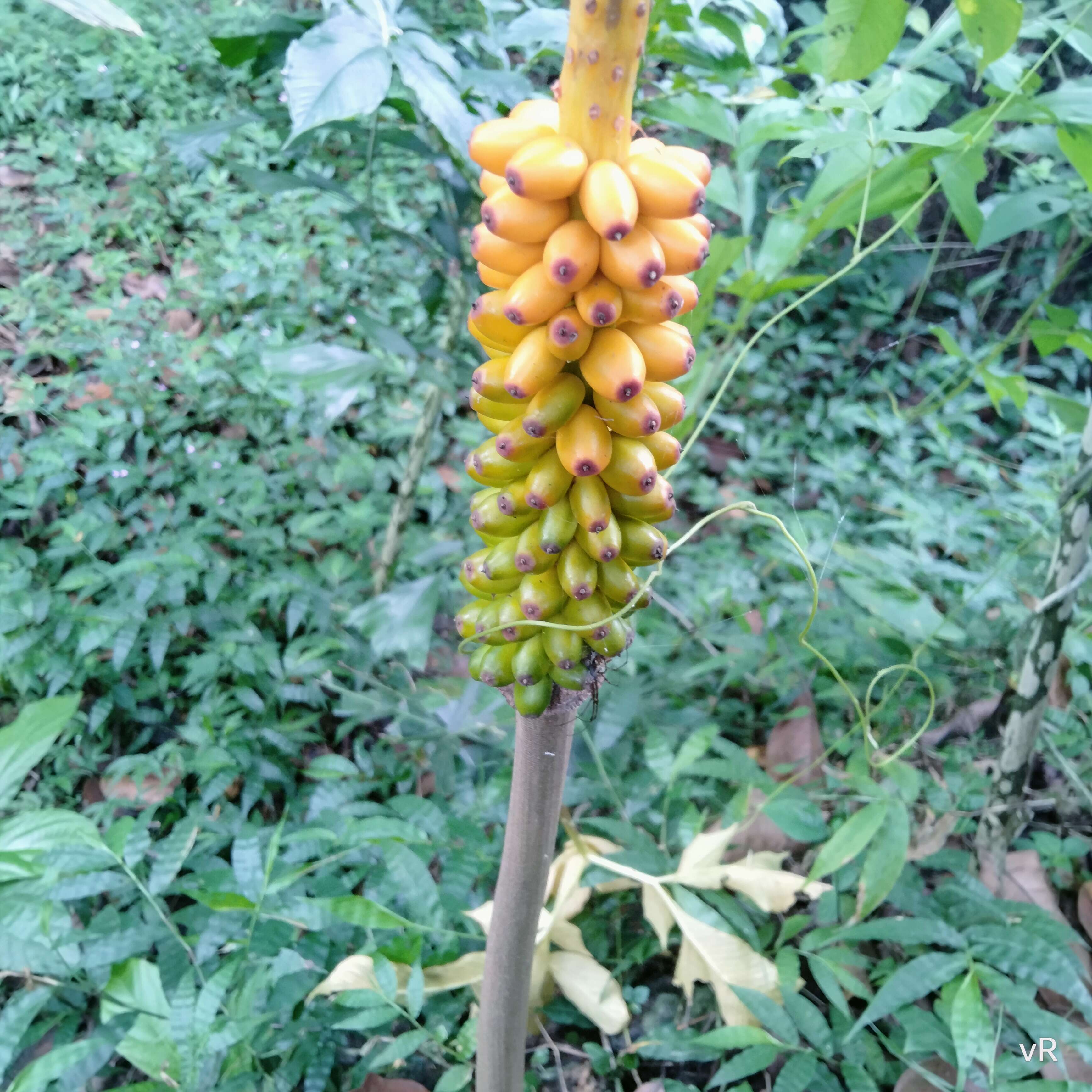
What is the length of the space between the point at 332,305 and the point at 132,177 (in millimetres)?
1283

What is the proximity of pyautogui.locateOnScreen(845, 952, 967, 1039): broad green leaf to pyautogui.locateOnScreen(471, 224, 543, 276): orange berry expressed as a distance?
4.19ft

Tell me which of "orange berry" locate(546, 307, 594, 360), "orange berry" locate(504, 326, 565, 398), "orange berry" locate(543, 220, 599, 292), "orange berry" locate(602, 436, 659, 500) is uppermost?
"orange berry" locate(543, 220, 599, 292)

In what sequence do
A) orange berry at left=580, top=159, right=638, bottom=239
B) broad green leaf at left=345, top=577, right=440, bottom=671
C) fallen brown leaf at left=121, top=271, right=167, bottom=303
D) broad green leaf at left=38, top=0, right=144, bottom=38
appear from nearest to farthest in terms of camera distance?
broad green leaf at left=38, top=0, right=144, bottom=38 → orange berry at left=580, top=159, right=638, bottom=239 → broad green leaf at left=345, top=577, right=440, bottom=671 → fallen brown leaf at left=121, top=271, right=167, bottom=303

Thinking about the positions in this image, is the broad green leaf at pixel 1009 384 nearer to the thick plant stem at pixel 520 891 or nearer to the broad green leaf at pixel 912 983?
the broad green leaf at pixel 912 983

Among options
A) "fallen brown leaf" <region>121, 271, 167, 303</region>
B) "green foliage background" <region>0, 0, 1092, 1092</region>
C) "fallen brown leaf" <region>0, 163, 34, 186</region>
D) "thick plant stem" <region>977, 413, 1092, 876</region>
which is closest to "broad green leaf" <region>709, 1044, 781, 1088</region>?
"green foliage background" <region>0, 0, 1092, 1092</region>

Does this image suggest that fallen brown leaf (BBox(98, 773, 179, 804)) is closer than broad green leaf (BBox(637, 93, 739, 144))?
No

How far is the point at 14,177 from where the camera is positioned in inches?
140

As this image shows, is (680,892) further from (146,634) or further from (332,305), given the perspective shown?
(332,305)

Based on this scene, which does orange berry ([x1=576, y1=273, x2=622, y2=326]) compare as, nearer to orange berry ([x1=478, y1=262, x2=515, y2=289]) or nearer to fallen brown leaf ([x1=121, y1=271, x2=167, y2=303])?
orange berry ([x1=478, y1=262, x2=515, y2=289])

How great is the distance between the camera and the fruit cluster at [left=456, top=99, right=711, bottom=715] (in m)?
0.69

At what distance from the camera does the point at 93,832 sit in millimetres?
1400

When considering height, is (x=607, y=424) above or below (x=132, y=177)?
above

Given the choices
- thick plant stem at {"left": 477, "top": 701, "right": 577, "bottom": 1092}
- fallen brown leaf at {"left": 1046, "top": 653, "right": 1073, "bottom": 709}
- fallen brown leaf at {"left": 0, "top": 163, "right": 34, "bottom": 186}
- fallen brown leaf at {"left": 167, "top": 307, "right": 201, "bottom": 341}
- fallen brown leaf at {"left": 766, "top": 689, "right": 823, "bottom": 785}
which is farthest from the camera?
fallen brown leaf at {"left": 0, "top": 163, "right": 34, "bottom": 186}

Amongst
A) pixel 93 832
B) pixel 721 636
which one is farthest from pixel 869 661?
pixel 93 832
